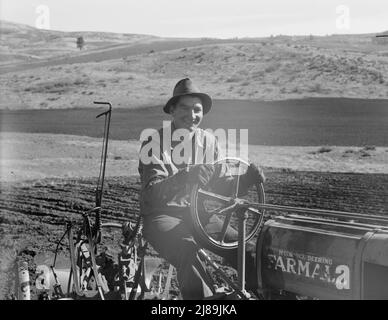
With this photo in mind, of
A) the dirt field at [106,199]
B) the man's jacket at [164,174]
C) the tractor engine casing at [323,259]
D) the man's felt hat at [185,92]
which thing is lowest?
the dirt field at [106,199]

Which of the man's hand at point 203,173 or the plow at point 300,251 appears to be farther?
the man's hand at point 203,173

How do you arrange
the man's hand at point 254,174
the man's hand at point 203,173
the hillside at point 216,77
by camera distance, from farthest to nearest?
the hillside at point 216,77 < the man's hand at point 254,174 < the man's hand at point 203,173

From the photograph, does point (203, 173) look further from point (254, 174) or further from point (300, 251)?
point (300, 251)

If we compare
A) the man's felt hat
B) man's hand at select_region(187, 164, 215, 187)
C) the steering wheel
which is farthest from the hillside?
man's hand at select_region(187, 164, 215, 187)

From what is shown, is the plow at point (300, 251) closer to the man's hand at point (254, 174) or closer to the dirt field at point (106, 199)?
the man's hand at point (254, 174)

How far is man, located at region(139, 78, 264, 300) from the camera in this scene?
3637 millimetres

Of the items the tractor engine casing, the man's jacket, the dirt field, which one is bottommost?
the dirt field

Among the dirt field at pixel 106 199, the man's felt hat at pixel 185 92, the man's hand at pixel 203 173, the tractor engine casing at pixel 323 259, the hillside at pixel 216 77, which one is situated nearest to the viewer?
the tractor engine casing at pixel 323 259

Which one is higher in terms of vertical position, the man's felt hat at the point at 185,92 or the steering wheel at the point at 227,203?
the man's felt hat at the point at 185,92

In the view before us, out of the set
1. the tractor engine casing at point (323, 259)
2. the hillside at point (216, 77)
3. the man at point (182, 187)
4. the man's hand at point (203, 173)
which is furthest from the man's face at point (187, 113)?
the hillside at point (216, 77)

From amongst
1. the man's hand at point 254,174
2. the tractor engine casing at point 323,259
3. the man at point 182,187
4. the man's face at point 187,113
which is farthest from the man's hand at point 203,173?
the man's face at point 187,113

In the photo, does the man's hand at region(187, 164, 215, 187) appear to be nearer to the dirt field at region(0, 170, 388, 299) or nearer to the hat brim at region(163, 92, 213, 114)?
the hat brim at region(163, 92, 213, 114)

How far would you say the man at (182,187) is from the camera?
364 cm

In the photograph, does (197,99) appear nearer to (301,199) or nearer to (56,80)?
(301,199)
